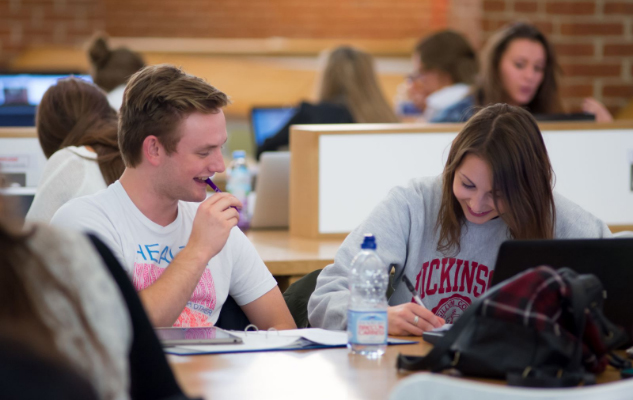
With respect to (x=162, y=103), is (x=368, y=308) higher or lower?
lower

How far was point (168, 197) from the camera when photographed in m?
1.97

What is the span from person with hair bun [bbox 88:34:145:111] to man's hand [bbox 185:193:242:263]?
2.61 metres

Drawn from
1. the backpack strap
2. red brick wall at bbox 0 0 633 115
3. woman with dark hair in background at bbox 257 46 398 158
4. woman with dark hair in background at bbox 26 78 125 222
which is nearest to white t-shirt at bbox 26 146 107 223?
woman with dark hair in background at bbox 26 78 125 222

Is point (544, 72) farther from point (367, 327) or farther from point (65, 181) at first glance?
point (367, 327)

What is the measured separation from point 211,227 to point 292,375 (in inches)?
21.5

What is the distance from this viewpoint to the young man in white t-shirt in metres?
1.91

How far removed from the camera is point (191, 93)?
1.98m

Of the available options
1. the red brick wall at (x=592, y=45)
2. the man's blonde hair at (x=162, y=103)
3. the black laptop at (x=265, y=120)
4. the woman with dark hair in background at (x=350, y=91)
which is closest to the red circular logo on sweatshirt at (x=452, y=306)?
the man's blonde hair at (x=162, y=103)

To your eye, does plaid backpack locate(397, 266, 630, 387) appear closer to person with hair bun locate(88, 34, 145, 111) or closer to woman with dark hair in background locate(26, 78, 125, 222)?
woman with dark hair in background locate(26, 78, 125, 222)

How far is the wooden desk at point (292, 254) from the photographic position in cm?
268

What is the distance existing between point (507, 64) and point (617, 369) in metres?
2.34

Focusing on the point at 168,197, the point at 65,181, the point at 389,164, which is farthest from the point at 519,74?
the point at 168,197

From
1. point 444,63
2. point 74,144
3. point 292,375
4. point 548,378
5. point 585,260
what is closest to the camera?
point 548,378

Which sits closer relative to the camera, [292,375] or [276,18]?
[292,375]
